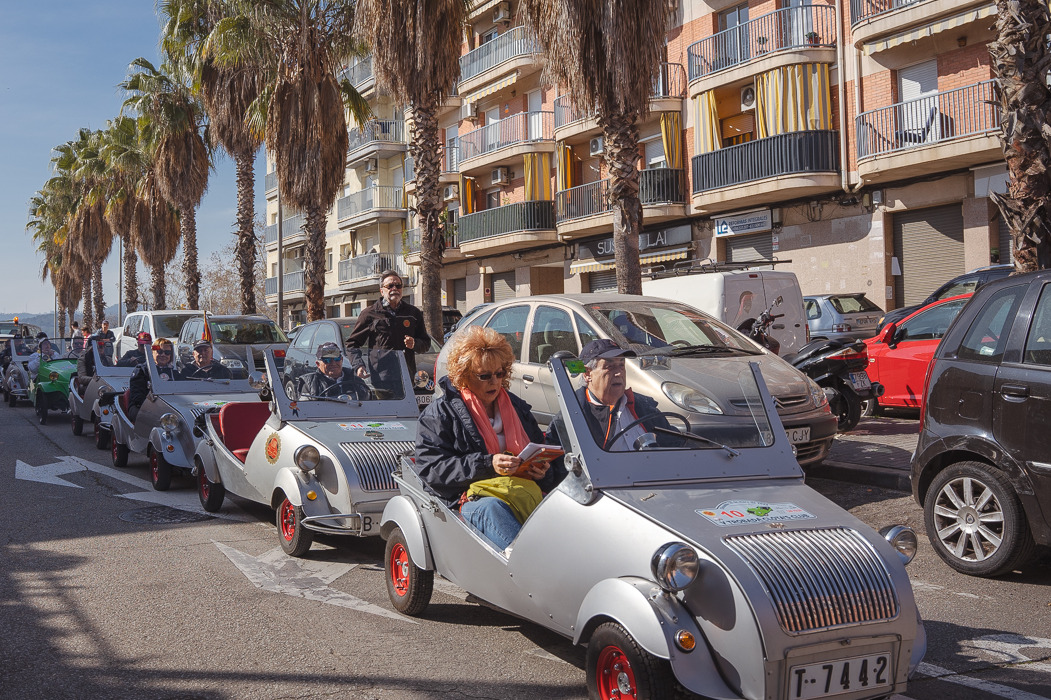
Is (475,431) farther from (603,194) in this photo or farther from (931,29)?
(603,194)

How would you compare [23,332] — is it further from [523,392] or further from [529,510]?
[529,510]

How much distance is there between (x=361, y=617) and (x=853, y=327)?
14648mm

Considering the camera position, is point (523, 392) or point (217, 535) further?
point (523, 392)

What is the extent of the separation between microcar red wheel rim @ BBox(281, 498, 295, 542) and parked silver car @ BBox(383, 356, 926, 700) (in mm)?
2543

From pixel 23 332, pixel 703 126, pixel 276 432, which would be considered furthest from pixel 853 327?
pixel 23 332

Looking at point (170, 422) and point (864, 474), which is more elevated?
point (170, 422)

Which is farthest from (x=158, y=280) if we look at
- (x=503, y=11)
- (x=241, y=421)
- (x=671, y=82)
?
(x=241, y=421)

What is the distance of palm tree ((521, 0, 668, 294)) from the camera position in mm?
13680

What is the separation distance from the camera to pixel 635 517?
3668 mm

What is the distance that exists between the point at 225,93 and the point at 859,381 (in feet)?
70.6

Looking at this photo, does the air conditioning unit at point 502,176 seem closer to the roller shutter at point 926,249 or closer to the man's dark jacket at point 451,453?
the roller shutter at point 926,249

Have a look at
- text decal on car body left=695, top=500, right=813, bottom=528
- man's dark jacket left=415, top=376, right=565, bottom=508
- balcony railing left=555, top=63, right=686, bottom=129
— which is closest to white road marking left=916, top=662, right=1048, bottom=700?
text decal on car body left=695, top=500, right=813, bottom=528

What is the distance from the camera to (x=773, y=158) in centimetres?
2303

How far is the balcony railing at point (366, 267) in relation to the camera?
144 ft
